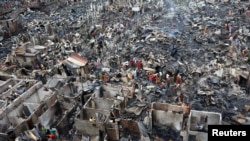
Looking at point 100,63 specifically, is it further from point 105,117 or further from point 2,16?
point 2,16

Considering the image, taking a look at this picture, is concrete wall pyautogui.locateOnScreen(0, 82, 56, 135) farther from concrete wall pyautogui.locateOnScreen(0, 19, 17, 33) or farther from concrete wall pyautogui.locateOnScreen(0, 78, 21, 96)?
concrete wall pyautogui.locateOnScreen(0, 19, 17, 33)

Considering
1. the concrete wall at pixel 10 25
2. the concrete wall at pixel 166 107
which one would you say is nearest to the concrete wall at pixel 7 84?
the concrete wall at pixel 166 107

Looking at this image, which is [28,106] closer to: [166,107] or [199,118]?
[166,107]

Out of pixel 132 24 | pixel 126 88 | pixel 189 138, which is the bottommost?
pixel 189 138

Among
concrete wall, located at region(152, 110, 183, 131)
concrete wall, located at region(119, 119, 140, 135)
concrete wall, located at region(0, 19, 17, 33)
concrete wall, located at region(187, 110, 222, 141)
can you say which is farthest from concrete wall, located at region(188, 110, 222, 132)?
concrete wall, located at region(0, 19, 17, 33)

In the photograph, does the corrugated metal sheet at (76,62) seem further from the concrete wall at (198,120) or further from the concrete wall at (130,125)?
the concrete wall at (198,120)

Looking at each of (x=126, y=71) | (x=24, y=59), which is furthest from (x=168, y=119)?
(x=24, y=59)

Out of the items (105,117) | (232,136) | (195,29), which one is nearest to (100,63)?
(105,117)
